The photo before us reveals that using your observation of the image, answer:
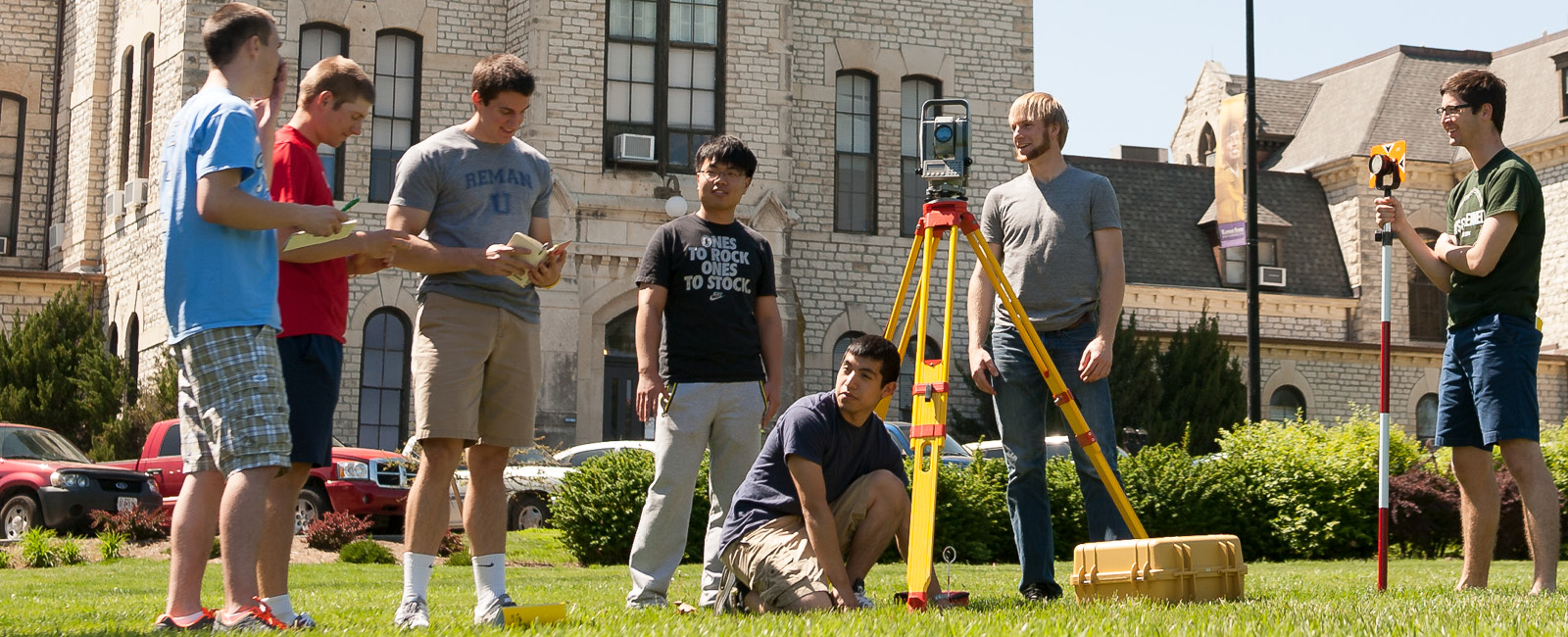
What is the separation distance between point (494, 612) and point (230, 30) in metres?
2.15

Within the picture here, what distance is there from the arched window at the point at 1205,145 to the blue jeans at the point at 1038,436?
37303mm

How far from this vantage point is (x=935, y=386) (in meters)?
6.48

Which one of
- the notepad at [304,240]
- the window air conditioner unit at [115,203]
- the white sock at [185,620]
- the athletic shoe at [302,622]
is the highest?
the window air conditioner unit at [115,203]

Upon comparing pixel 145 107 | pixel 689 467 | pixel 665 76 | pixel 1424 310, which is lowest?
pixel 689 467

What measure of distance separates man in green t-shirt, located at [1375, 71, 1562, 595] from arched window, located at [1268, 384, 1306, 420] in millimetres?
26531

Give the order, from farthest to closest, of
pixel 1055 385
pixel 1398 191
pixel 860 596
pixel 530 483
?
pixel 1398 191 → pixel 530 483 → pixel 1055 385 → pixel 860 596

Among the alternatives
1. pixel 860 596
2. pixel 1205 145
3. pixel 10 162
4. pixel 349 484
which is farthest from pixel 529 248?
pixel 1205 145

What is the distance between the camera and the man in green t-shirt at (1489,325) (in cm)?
667

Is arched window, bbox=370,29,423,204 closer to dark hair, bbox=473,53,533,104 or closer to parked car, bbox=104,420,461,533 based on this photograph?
parked car, bbox=104,420,461,533

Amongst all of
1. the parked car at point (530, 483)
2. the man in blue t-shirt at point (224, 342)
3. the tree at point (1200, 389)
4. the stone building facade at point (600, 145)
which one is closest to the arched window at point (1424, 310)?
the stone building facade at point (600, 145)

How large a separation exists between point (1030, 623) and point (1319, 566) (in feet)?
29.4

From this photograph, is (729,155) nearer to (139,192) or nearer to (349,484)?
(349,484)

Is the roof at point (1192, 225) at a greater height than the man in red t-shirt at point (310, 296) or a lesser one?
greater

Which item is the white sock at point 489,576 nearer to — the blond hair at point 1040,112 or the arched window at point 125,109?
the blond hair at point 1040,112
